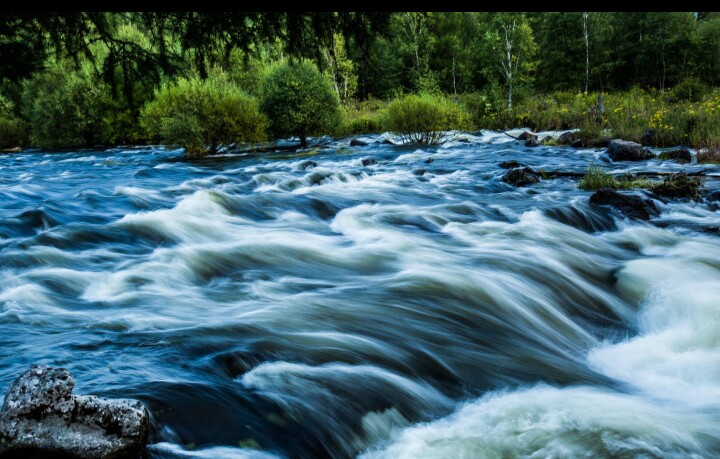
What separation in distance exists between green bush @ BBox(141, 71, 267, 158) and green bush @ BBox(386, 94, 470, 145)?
5.28 meters

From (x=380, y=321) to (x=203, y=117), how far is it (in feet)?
57.4

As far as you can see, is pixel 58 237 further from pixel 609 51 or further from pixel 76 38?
pixel 609 51

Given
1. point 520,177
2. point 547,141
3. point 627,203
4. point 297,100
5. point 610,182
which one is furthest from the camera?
point 297,100

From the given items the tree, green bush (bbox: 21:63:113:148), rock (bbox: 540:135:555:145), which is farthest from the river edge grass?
the tree

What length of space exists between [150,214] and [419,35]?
149 ft

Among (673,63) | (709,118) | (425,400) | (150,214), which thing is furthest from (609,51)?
(425,400)

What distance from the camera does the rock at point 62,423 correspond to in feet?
7.88

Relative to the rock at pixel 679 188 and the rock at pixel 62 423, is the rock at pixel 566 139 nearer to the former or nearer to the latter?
the rock at pixel 679 188

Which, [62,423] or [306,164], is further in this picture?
[306,164]

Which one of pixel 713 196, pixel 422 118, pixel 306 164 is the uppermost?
pixel 422 118

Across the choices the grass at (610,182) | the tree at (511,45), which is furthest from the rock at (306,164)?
the tree at (511,45)

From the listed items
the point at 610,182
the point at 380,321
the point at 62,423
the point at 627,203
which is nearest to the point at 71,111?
the point at 610,182

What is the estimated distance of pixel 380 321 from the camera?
508 centimetres

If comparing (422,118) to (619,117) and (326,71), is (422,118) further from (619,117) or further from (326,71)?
(326,71)
